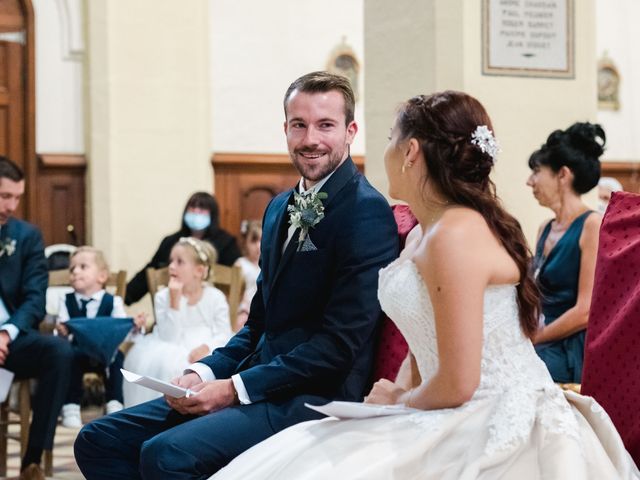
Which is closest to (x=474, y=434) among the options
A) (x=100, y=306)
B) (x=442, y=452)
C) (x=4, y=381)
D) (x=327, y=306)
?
(x=442, y=452)

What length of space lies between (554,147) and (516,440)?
2.68 metres

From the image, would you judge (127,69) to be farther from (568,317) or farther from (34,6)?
(568,317)

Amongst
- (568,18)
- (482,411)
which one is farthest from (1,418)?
(482,411)

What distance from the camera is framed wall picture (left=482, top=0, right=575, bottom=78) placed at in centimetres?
580

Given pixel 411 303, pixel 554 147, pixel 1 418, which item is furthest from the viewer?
pixel 1 418

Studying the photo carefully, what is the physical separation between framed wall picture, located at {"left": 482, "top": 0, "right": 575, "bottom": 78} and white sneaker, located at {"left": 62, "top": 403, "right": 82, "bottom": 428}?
9.75 feet

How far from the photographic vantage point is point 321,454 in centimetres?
262

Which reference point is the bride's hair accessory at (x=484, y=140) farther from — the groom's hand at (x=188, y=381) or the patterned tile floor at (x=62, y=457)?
the patterned tile floor at (x=62, y=457)

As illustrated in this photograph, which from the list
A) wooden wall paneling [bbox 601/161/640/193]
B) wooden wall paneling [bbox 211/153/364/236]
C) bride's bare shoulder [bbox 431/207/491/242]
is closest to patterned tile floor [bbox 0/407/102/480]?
wooden wall paneling [bbox 211/153/364/236]

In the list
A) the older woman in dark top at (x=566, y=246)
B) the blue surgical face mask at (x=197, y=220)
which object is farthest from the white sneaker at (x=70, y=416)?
the older woman in dark top at (x=566, y=246)

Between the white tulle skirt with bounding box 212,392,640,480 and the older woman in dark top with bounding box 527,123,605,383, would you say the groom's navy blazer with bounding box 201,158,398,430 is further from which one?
the older woman in dark top with bounding box 527,123,605,383

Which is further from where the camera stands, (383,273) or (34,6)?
(34,6)

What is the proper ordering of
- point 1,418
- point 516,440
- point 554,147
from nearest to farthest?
point 516,440, point 554,147, point 1,418

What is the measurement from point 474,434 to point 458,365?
0.16m
